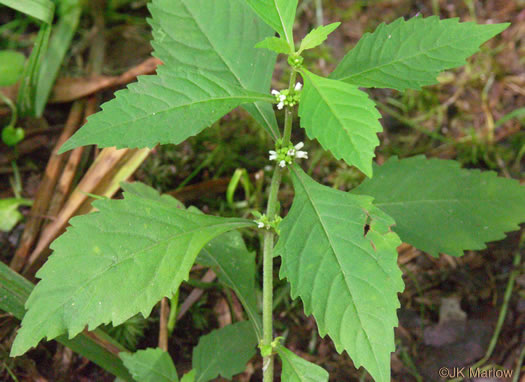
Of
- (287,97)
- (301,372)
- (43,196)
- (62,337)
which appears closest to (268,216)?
(287,97)

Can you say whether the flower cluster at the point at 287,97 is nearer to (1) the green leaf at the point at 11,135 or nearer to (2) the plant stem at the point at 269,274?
(2) the plant stem at the point at 269,274

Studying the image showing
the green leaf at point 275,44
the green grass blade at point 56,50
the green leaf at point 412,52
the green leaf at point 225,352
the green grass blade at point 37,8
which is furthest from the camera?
the green grass blade at point 56,50

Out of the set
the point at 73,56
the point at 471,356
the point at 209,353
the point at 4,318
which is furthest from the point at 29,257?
the point at 471,356

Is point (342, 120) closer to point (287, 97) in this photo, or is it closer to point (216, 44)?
point (287, 97)

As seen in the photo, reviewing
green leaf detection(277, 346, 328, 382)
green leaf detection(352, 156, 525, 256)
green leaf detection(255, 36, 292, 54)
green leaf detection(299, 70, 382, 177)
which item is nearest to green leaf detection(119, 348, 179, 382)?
green leaf detection(277, 346, 328, 382)

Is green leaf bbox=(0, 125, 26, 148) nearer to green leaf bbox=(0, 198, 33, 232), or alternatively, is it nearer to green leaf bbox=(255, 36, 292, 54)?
green leaf bbox=(0, 198, 33, 232)

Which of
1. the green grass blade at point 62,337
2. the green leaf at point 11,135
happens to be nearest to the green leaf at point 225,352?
the green grass blade at point 62,337
